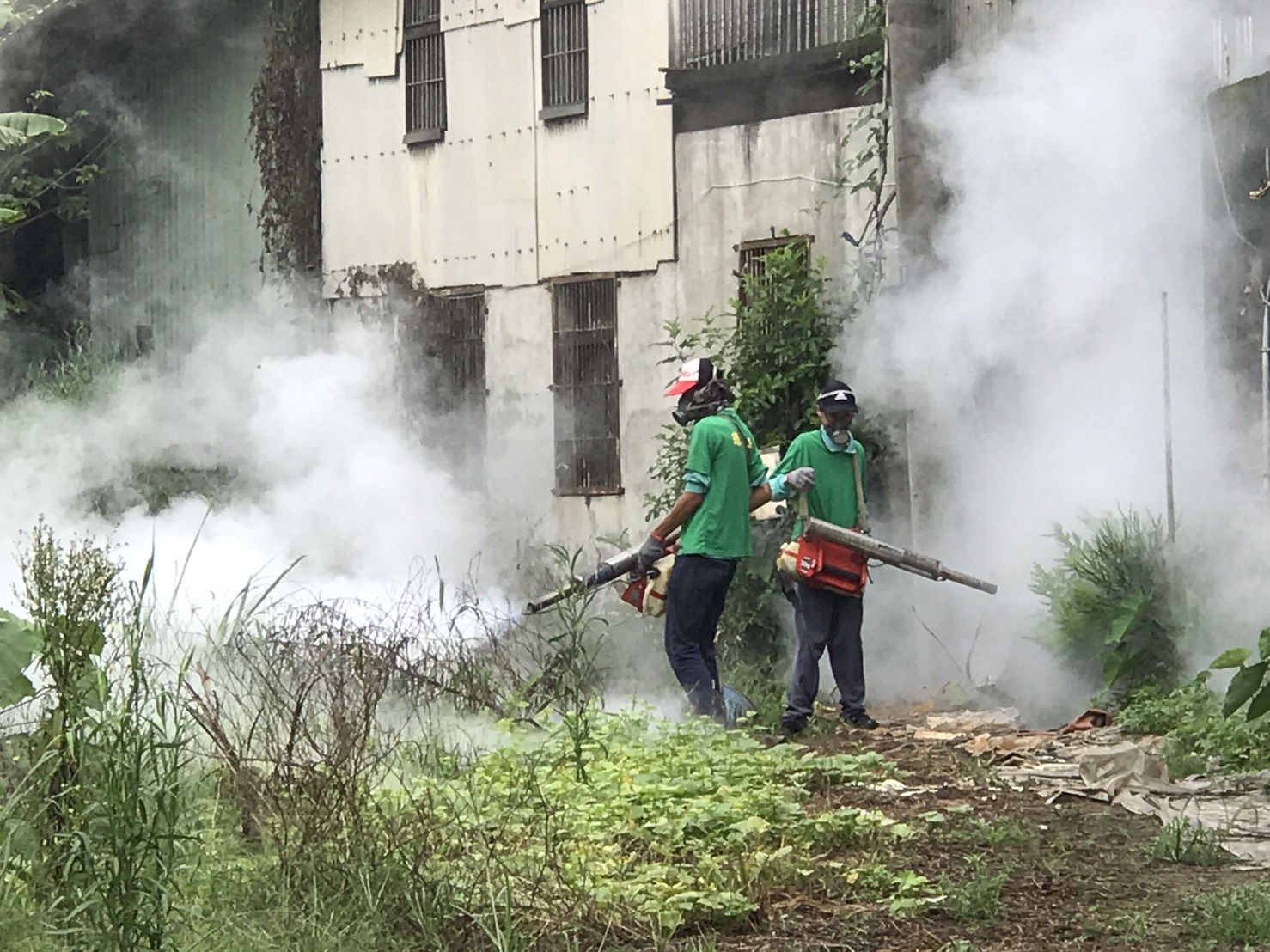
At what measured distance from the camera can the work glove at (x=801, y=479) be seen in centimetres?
998

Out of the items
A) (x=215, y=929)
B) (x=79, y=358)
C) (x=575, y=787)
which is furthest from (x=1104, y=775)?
(x=79, y=358)

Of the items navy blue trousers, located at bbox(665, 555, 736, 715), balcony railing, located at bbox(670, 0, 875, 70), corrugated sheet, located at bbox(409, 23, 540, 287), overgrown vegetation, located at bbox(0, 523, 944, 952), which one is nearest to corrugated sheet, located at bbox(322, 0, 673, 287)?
corrugated sheet, located at bbox(409, 23, 540, 287)

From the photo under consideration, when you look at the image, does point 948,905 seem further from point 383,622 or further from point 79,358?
point 79,358

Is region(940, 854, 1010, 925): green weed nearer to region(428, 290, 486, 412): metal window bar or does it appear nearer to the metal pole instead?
the metal pole

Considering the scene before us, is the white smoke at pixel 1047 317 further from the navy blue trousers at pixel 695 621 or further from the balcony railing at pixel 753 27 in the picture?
the navy blue trousers at pixel 695 621

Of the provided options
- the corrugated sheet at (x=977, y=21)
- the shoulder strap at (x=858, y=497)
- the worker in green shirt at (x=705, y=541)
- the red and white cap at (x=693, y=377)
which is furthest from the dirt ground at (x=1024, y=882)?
the corrugated sheet at (x=977, y=21)

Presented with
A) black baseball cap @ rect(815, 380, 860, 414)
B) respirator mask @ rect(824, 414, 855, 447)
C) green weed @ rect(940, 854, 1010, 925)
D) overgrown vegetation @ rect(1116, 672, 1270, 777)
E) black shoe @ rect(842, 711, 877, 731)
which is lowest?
black shoe @ rect(842, 711, 877, 731)

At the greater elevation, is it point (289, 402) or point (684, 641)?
point (289, 402)

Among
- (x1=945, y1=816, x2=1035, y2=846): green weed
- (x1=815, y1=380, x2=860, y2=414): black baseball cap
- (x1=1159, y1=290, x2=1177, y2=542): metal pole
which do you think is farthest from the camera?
(x1=1159, y1=290, x2=1177, y2=542): metal pole

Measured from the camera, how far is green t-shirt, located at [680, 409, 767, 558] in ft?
32.3

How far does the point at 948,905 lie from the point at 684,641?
13.2 feet

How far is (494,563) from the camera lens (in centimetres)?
1673

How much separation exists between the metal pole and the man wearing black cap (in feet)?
5.83

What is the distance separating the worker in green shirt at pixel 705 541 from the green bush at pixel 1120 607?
2087 millimetres
